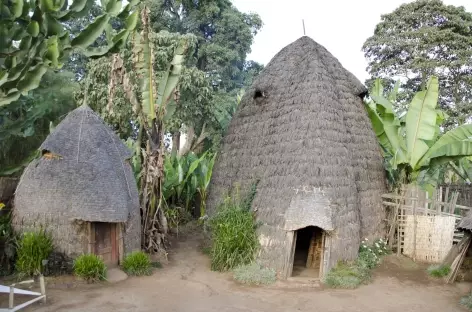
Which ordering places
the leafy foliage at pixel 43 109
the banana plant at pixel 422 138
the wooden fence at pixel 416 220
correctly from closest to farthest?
the banana plant at pixel 422 138 < the wooden fence at pixel 416 220 < the leafy foliage at pixel 43 109

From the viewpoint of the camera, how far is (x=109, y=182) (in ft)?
31.1

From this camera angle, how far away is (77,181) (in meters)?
9.25

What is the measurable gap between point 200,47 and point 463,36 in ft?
37.2

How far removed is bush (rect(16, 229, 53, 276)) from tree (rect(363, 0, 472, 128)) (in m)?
15.7

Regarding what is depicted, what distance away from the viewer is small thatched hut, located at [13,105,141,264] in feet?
30.0

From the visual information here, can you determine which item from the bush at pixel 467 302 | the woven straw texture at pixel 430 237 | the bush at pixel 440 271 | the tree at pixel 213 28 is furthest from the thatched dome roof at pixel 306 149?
the tree at pixel 213 28

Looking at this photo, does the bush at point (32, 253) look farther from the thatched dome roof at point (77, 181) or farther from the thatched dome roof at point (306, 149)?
the thatched dome roof at point (306, 149)

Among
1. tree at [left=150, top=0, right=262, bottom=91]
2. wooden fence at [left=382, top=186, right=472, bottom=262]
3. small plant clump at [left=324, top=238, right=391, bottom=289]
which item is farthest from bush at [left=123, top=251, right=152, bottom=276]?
tree at [left=150, top=0, right=262, bottom=91]

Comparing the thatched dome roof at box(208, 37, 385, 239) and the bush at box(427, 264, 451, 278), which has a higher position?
the thatched dome roof at box(208, 37, 385, 239)

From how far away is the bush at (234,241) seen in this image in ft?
31.7

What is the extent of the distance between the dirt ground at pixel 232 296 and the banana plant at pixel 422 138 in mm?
2748

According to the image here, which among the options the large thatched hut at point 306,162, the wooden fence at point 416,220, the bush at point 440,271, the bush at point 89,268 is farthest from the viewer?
the wooden fence at point 416,220

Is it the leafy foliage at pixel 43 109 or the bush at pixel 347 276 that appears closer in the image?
the bush at pixel 347 276

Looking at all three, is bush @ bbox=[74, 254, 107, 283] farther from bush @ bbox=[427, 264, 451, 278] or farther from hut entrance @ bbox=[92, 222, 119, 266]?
bush @ bbox=[427, 264, 451, 278]
